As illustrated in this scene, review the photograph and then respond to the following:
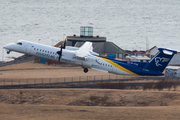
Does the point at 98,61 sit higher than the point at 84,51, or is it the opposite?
the point at 84,51

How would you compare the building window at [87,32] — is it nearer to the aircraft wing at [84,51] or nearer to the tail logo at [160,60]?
the aircraft wing at [84,51]

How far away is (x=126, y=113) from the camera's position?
40.7m

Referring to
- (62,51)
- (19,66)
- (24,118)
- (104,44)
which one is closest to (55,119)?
(24,118)

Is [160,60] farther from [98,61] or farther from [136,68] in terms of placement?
[98,61]

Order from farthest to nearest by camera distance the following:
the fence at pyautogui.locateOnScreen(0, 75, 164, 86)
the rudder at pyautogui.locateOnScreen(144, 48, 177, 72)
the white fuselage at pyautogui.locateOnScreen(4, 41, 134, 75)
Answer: the fence at pyautogui.locateOnScreen(0, 75, 164, 86) < the white fuselage at pyautogui.locateOnScreen(4, 41, 134, 75) < the rudder at pyautogui.locateOnScreen(144, 48, 177, 72)

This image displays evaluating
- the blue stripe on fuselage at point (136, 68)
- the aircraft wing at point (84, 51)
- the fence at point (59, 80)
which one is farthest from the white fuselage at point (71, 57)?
the fence at point (59, 80)

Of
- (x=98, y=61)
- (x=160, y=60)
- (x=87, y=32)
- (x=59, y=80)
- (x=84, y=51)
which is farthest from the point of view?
(x=87, y=32)

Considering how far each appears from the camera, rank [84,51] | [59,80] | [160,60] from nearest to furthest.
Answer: [160,60], [84,51], [59,80]

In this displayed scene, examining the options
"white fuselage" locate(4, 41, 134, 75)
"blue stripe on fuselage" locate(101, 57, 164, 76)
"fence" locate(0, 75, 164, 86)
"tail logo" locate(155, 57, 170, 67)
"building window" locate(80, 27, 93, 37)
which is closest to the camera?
"tail logo" locate(155, 57, 170, 67)

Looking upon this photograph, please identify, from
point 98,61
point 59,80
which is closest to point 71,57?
point 98,61

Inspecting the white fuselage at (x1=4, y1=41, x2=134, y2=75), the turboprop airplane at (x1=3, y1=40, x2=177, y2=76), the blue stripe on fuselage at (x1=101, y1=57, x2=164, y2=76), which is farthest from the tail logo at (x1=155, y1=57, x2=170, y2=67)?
the white fuselage at (x1=4, y1=41, x2=134, y2=75)

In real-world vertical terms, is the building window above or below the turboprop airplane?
above

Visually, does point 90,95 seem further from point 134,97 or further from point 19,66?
point 19,66

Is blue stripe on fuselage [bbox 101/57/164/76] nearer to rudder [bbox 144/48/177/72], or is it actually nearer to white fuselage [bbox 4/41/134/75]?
rudder [bbox 144/48/177/72]
